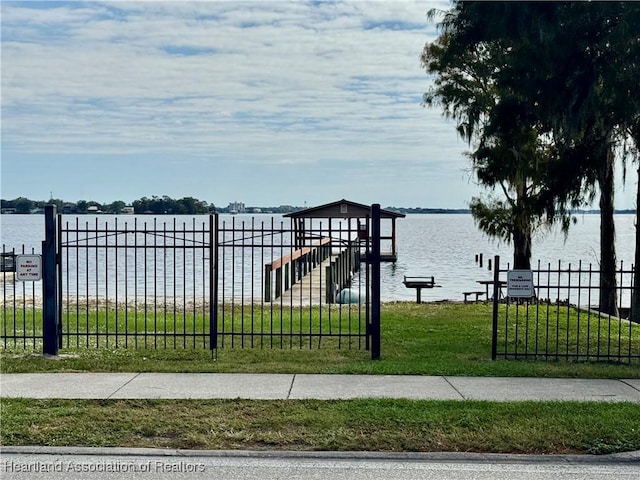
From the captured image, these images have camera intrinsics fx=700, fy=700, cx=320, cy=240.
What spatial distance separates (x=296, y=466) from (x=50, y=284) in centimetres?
566

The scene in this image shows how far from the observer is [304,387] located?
8.11m

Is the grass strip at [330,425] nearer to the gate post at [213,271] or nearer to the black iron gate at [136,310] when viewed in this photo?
the gate post at [213,271]

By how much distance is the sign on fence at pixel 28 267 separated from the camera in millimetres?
9789

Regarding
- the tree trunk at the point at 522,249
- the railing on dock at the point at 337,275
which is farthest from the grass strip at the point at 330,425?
the tree trunk at the point at 522,249

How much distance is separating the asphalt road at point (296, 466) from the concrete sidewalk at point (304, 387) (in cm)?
170

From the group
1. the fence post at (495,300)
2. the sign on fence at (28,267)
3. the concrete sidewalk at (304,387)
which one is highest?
the sign on fence at (28,267)

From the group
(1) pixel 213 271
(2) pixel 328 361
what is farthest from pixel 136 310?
(2) pixel 328 361

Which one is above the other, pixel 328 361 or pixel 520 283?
pixel 520 283

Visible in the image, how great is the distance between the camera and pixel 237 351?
10602 millimetres

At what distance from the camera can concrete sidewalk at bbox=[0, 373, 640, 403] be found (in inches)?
304

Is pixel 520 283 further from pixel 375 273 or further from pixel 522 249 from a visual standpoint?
pixel 522 249

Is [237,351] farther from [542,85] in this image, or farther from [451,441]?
[542,85]

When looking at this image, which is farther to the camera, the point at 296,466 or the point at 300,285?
the point at 300,285

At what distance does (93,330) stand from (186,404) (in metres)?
6.53
